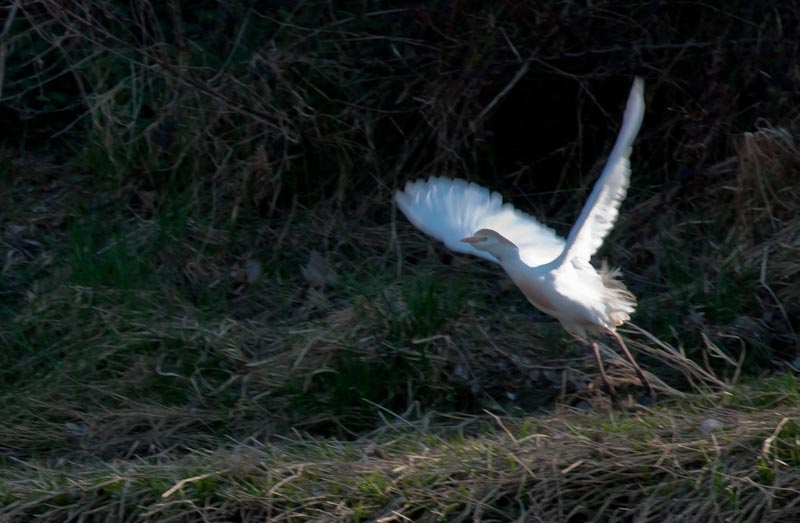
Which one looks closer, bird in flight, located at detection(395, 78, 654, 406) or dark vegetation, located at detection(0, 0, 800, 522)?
dark vegetation, located at detection(0, 0, 800, 522)

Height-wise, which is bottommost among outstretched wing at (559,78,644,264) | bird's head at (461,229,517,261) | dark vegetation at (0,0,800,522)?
dark vegetation at (0,0,800,522)

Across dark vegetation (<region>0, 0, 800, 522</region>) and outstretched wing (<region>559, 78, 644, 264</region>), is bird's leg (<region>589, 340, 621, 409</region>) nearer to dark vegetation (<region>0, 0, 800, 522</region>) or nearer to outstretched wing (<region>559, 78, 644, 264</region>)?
dark vegetation (<region>0, 0, 800, 522</region>)

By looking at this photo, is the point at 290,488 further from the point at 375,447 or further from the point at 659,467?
the point at 659,467

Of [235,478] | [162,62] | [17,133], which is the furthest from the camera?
[17,133]

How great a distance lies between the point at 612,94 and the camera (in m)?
6.31

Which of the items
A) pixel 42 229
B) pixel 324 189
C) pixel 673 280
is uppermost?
pixel 673 280

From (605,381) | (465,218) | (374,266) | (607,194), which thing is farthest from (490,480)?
(374,266)

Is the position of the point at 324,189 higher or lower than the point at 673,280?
lower

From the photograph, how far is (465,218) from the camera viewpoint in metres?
4.72

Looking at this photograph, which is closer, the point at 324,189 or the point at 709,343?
the point at 709,343

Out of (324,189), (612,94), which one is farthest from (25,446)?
(612,94)

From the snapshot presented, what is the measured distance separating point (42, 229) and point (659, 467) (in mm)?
3781

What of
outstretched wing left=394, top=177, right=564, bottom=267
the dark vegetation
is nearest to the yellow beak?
outstretched wing left=394, top=177, right=564, bottom=267

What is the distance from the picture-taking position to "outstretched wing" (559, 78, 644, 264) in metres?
3.93
